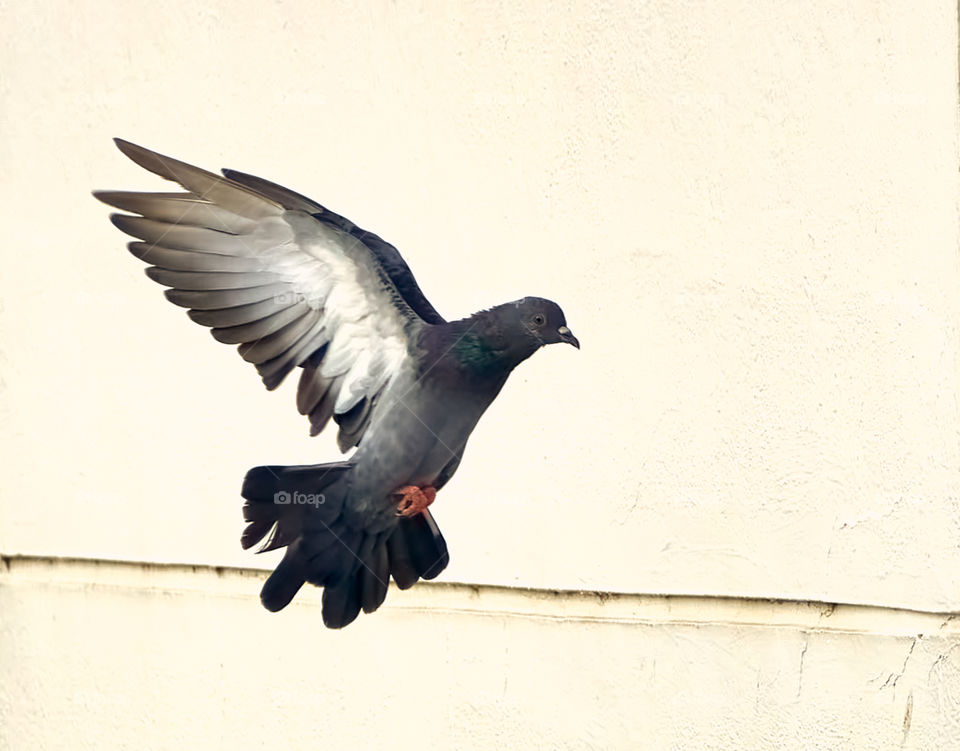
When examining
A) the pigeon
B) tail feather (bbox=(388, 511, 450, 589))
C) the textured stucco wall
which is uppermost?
the pigeon

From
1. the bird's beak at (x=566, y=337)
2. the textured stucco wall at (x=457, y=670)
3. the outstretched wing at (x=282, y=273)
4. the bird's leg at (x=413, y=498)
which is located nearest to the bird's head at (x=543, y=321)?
the bird's beak at (x=566, y=337)

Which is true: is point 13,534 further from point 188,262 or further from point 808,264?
point 808,264

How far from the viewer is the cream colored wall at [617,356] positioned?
304cm

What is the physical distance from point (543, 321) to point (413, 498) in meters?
0.52

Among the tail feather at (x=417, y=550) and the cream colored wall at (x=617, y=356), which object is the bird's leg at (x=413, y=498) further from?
the cream colored wall at (x=617, y=356)

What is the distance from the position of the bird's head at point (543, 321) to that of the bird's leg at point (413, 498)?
460mm

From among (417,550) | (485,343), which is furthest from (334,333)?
(417,550)

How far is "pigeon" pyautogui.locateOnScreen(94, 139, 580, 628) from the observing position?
289 centimetres

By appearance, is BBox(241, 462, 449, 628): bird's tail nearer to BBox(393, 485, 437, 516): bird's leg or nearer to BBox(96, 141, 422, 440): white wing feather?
BBox(393, 485, 437, 516): bird's leg

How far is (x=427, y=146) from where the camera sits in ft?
10.8

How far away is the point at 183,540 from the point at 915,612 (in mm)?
2000

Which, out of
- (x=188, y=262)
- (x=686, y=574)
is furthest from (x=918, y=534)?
(x=188, y=262)

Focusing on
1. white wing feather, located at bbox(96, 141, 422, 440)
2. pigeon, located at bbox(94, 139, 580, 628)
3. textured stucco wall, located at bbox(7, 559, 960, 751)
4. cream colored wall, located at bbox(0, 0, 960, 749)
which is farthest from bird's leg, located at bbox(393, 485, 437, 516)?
textured stucco wall, located at bbox(7, 559, 960, 751)

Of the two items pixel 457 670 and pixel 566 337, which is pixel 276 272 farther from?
pixel 457 670
